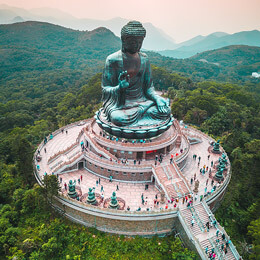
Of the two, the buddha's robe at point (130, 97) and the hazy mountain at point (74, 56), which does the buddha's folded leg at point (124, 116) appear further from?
the hazy mountain at point (74, 56)

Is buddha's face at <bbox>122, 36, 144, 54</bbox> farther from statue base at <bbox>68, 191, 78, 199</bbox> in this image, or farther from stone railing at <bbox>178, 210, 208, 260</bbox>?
stone railing at <bbox>178, 210, 208, 260</bbox>

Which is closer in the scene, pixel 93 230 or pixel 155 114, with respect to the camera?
pixel 93 230

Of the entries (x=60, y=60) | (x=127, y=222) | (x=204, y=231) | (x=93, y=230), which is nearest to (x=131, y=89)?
(x=127, y=222)

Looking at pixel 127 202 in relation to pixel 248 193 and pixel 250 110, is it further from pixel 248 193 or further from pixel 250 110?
pixel 250 110

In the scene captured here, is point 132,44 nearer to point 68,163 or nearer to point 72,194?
point 68,163

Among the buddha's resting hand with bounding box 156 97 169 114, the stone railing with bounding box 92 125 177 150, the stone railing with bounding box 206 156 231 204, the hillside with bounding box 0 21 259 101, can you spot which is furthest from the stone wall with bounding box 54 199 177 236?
the hillside with bounding box 0 21 259 101

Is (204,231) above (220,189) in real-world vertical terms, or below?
below

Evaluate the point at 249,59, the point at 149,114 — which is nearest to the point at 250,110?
the point at 149,114

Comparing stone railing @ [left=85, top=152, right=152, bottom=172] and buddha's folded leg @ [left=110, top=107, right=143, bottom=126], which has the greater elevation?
buddha's folded leg @ [left=110, top=107, right=143, bottom=126]
